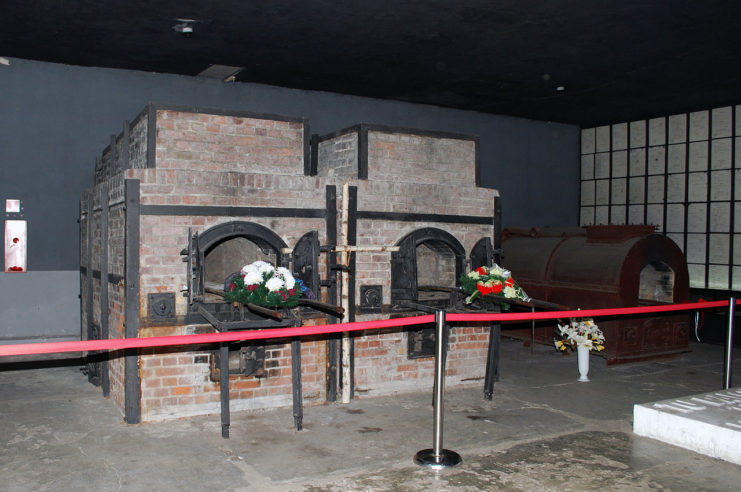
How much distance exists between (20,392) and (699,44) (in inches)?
348

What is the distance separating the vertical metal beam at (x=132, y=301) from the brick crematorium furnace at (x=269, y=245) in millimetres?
10

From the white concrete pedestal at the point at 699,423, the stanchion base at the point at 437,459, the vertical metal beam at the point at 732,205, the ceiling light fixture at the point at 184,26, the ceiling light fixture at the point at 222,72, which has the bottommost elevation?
the stanchion base at the point at 437,459

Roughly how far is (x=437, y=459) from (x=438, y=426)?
0.24 meters

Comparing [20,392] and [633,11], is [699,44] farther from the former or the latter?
[20,392]

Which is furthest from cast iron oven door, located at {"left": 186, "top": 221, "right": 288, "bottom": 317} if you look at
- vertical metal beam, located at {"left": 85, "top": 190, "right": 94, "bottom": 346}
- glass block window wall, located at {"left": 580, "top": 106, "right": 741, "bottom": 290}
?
glass block window wall, located at {"left": 580, "top": 106, "right": 741, "bottom": 290}

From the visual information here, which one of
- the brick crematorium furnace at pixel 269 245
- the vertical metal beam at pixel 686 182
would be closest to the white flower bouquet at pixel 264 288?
the brick crematorium furnace at pixel 269 245

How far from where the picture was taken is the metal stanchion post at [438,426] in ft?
13.6

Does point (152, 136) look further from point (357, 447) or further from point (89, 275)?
point (357, 447)


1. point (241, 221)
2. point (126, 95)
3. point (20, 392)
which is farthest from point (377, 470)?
point (126, 95)

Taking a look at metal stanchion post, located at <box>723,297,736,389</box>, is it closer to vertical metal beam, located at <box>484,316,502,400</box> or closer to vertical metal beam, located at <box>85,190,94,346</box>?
vertical metal beam, located at <box>484,316,502,400</box>

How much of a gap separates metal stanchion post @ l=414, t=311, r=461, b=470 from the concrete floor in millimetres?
81

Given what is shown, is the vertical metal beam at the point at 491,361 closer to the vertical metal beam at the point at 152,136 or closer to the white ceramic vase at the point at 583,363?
the white ceramic vase at the point at 583,363

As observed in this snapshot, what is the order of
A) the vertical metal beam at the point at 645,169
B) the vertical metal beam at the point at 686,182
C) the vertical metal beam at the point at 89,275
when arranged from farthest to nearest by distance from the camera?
the vertical metal beam at the point at 645,169 → the vertical metal beam at the point at 686,182 → the vertical metal beam at the point at 89,275

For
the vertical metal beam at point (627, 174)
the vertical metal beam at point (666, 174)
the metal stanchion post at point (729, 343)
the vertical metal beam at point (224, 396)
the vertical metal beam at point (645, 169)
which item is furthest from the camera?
the vertical metal beam at point (627, 174)
